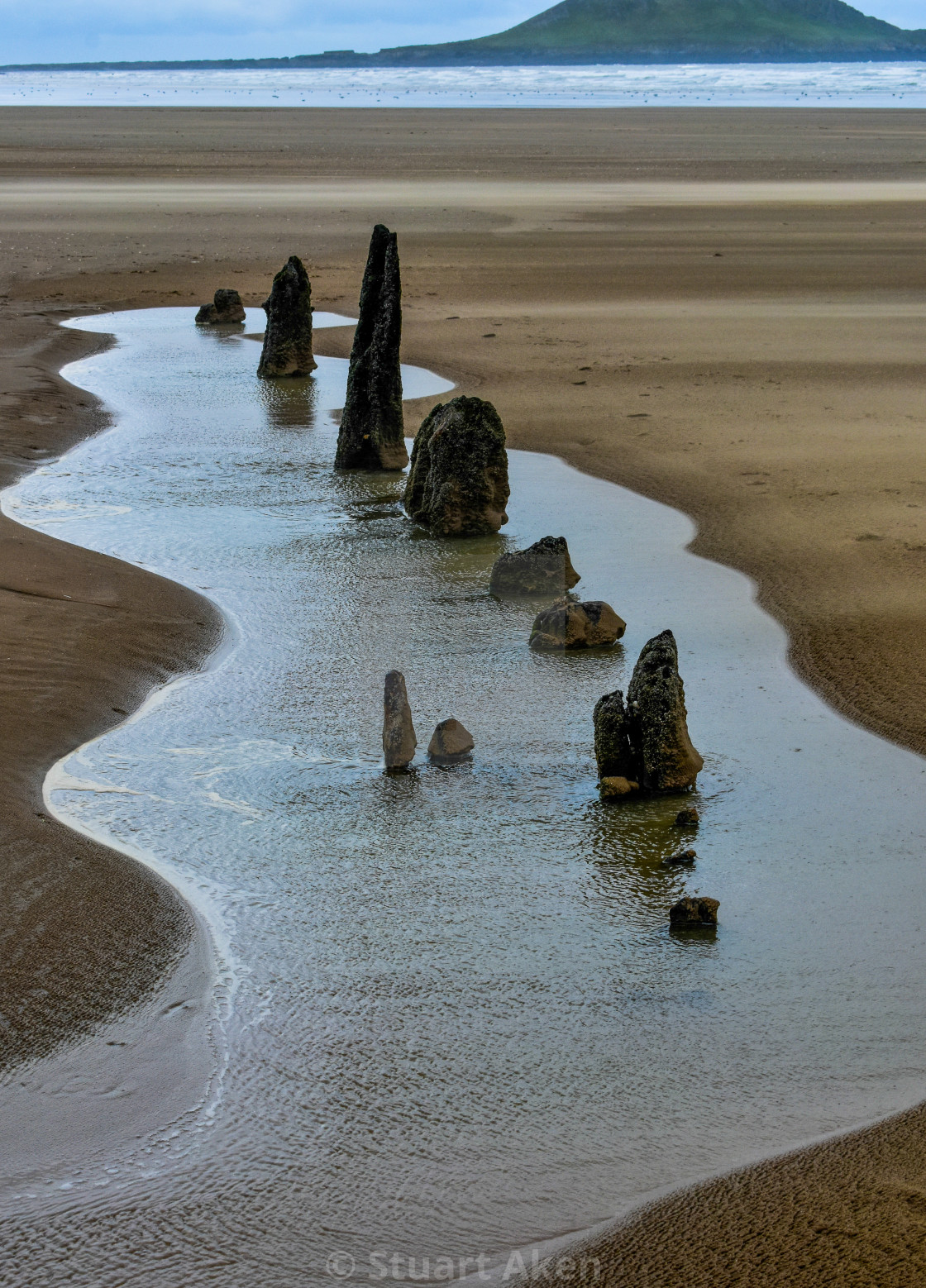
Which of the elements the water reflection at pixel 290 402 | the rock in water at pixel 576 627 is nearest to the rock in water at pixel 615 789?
the rock in water at pixel 576 627

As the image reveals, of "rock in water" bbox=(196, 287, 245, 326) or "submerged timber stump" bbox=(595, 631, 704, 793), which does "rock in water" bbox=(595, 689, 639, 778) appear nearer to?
"submerged timber stump" bbox=(595, 631, 704, 793)

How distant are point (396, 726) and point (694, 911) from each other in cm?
167

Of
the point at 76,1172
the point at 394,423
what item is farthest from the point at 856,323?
the point at 76,1172

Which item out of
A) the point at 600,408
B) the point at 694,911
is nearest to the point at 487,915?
the point at 694,911

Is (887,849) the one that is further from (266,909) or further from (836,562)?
(836,562)

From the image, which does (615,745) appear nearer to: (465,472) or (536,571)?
(536,571)

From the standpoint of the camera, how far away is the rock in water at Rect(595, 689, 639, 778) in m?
5.66

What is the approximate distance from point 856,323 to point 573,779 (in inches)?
562

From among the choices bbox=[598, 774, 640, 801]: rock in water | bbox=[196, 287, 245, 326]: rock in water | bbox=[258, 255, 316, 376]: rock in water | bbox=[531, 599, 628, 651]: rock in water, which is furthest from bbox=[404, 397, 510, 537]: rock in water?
bbox=[196, 287, 245, 326]: rock in water

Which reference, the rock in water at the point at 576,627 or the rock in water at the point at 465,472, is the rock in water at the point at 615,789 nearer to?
the rock in water at the point at 576,627

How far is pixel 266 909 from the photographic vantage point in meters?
4.73

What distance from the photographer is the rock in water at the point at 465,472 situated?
9.39 metres

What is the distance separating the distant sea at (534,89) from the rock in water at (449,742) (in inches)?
3602

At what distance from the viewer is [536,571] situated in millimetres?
8156
